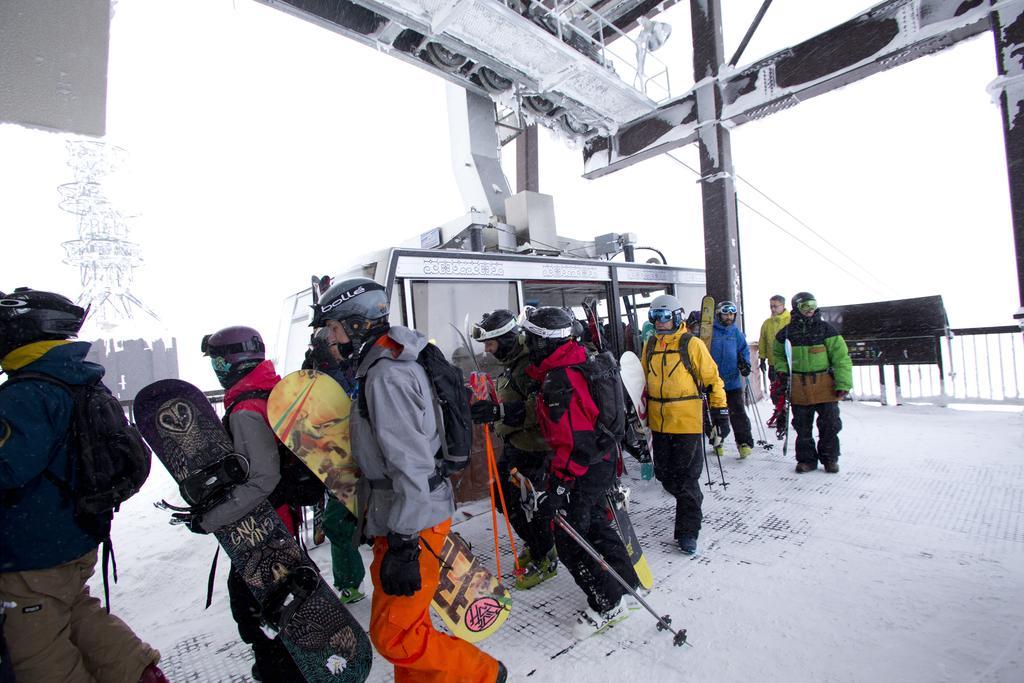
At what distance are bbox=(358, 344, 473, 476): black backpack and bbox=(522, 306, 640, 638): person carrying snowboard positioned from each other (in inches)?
26.1

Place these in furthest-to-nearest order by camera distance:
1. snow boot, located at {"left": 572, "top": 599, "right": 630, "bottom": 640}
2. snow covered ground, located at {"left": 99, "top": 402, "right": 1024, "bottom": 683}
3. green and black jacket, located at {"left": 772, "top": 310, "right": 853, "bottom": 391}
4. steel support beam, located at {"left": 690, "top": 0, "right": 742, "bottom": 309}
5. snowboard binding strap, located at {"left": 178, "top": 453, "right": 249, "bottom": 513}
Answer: steel support beam, located at {"left": 690, "top": 0, "right": 742, "bottom": 309}
green and black jacket, located at {"left": 772, "top": 310, "right": 853, "bottom": 391}
snow boot, located at {"left": 572, "top": 599, "right": 630, "bottom": 640}
snow covered ground, located at {"left": 99, "top": 402, "right": 1024, "bottom": 683}
snowboard binding strap, located at {"left": 178, "top": 453, "right": 249, "bottom": 513}

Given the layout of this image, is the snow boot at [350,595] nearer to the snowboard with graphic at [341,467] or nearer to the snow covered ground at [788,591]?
the snow covered ground at [788,591]

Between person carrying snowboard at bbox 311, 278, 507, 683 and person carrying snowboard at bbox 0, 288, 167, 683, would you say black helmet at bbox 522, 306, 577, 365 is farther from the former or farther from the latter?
person carrying snowboard at bbox 0, 288, 167, 683

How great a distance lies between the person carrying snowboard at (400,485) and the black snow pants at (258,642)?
2.02ft

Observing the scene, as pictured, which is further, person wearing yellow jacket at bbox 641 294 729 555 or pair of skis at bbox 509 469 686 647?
person wearing yellow jacket at bbox 641 294 729 555

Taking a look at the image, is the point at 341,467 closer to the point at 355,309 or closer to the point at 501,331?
the point at 355,309

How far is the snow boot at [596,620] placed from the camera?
251 cm

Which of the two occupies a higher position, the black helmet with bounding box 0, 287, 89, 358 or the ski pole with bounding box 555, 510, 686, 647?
the black helmet with bounding box 0, 287, 89, 358

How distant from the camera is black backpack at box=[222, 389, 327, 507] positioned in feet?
6.97

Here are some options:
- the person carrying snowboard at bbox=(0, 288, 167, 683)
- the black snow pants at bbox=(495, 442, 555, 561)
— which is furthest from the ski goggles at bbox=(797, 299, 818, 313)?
the person carrying snowboard at bbox=(0, 288, 167, 683)

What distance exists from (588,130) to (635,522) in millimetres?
7715

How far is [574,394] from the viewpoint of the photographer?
2.58m

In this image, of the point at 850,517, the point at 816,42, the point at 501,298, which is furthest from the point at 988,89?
the point at 501,298

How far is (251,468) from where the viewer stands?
200 centimetres
